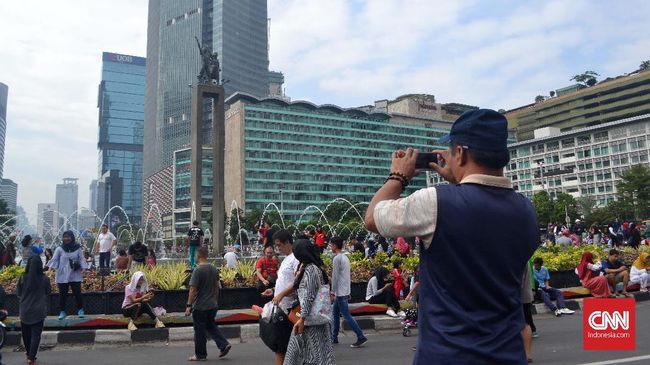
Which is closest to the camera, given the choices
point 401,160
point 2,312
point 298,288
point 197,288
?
point 401,160

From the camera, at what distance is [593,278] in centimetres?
1238

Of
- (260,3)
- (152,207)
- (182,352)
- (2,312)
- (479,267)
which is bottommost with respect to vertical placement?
(182,352)

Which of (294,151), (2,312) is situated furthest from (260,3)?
(2,312)

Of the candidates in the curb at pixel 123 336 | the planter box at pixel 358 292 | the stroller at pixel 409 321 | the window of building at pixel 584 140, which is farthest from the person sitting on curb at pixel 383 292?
the window of building at pixel 584 140

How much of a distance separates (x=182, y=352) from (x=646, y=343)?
24.7 ft

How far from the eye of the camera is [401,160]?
2.14 meters

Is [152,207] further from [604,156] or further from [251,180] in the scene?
[604,156]

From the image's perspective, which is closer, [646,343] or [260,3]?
[646,343]

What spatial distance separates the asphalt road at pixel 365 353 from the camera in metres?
7.53

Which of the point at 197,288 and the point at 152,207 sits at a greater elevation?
the point at 152,207

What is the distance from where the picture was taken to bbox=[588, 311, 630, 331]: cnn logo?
15.6 ft

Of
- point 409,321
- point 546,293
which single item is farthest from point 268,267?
point 546,293

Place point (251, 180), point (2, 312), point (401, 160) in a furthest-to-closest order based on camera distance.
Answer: point (251, 180), point (2, 312), point (401, 160)

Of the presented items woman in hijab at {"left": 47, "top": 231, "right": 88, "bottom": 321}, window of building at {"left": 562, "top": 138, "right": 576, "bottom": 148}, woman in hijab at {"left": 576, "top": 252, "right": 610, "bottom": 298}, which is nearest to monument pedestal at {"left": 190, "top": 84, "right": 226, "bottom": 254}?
woman in hijab at {"left": 47, "top": 231, "right": 88, "bottom": 321}
